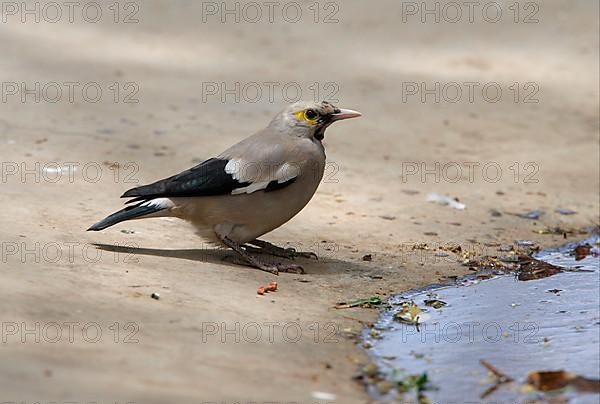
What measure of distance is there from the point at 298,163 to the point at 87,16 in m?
7.13

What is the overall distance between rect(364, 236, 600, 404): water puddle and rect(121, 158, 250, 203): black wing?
3.74 ft

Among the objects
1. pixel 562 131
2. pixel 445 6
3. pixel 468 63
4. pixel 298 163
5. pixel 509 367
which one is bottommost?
pixel 509 367

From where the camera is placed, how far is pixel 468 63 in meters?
11.8

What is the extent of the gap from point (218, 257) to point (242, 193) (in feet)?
1.62

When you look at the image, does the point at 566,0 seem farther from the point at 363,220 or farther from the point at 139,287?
the point at 139,287

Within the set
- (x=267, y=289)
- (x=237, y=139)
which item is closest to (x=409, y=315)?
(x=267, y=289)

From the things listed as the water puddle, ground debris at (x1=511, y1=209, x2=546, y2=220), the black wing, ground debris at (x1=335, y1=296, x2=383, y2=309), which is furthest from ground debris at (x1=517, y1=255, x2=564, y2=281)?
the black wing

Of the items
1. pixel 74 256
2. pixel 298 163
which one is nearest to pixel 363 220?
pixel 298 163

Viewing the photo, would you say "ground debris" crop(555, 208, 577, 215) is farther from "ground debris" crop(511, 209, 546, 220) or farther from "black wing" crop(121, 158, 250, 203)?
"black wing" crop(121, 158, 250, 203)

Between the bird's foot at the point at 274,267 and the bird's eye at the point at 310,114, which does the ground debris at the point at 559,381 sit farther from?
the bird's eye at the point at 310,114

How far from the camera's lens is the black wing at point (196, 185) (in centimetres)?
615

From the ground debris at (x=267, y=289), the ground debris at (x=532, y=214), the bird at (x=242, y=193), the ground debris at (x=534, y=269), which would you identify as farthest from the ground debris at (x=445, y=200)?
the ground debris at (x=267, y=289)

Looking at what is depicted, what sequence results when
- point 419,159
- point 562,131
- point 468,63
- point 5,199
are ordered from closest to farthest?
point 5,199, point 419,159, point 562,131, point 468,63

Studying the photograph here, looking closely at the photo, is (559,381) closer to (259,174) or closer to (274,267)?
(274,267)
